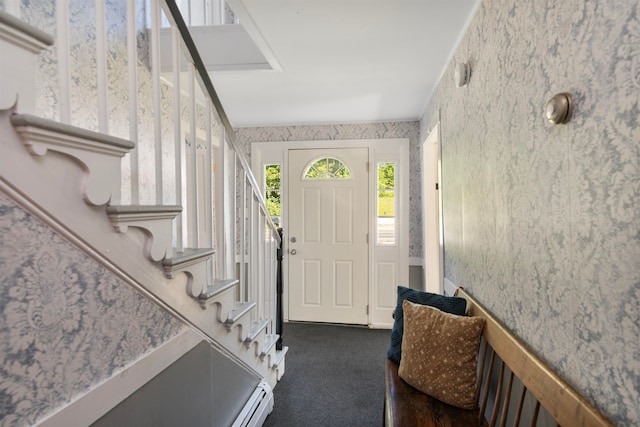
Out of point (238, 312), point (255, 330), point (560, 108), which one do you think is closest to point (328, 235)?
point (255, 330)

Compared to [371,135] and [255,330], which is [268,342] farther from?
[371,135]

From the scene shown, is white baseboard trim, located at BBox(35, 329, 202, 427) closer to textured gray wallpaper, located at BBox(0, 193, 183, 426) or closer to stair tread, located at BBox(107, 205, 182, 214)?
textured gray wallpaper, located at BBox(0, 193, 183, 426)

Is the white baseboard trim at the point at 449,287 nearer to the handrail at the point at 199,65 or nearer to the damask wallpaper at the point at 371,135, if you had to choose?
the damask wallpaper at the point at 371,135

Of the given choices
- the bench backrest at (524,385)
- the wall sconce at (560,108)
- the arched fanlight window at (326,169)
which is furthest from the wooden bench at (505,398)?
the arched fanlight window at (326,169)

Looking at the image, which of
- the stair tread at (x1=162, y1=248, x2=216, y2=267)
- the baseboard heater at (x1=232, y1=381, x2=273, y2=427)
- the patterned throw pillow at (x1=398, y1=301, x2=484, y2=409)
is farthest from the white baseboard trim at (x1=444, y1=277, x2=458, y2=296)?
the stair tread at (x1=162, y1=248, x2=216, y2=267)

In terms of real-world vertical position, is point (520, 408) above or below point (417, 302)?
below

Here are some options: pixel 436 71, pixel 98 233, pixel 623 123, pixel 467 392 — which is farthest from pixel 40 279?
pixel 436 71

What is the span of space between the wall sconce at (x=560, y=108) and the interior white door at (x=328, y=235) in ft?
9.00

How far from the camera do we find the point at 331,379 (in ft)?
8.44

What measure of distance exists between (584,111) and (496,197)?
0.62 meters

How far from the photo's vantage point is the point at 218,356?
161cm

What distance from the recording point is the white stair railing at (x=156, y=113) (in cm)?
93

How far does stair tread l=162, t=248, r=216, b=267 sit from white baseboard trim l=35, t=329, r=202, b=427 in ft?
1.02

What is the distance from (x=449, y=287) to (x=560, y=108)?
162 centimetres
